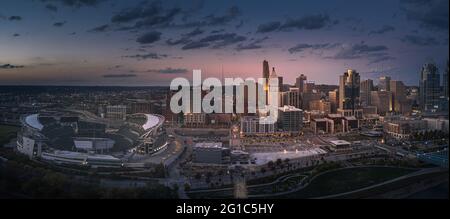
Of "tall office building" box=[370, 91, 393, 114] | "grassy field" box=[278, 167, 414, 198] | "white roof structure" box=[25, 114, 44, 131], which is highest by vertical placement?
"tall office building" box=[370, 91, 393, 114]

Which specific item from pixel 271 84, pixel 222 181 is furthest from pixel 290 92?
pixel 222 181

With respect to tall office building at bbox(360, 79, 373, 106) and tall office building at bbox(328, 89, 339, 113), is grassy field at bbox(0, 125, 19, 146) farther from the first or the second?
tall office building at bbox(360, 79, 373, 106)

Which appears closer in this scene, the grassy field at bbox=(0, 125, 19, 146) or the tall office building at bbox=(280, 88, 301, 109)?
the grassy field at bbox=(0, 125, 19, 146)

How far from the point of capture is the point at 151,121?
7613 millimetres

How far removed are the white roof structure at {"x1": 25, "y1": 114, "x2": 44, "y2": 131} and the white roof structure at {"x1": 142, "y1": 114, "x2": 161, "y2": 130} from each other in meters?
1.93

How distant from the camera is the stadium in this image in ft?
18.3

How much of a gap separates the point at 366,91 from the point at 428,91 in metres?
3.54

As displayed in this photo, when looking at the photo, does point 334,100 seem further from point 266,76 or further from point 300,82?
point 266,76

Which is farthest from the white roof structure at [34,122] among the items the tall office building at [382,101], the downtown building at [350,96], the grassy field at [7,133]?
the tall office building at [382,101]

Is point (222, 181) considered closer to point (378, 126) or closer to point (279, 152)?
point (279, 152)

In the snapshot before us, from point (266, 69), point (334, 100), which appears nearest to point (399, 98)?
point (334, 100)

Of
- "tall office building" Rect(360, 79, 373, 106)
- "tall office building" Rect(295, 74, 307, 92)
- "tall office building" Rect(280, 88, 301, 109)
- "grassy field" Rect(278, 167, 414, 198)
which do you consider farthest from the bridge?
"tall office building" Rect(280, 88, 301, 109)
